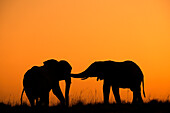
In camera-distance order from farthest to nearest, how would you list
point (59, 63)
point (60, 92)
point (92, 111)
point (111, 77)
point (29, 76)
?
point (111, 77)
point (59, 63)
point (60, 92)
point (29, 76)
point (92, 111)

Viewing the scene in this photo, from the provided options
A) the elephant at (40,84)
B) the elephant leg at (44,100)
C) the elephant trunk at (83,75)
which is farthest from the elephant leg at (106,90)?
the elephant leg at (44,100)

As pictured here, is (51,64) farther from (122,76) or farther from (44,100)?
(122,76)

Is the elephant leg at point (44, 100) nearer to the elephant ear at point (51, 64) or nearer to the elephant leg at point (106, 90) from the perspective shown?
the elephant ear at point (51, 64)

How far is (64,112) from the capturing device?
14.7 m

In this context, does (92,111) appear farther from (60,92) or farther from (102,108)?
(60,92)

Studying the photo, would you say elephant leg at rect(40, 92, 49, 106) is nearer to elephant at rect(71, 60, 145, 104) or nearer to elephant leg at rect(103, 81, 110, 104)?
elephant leg at rect(103, 81, 110, 104)

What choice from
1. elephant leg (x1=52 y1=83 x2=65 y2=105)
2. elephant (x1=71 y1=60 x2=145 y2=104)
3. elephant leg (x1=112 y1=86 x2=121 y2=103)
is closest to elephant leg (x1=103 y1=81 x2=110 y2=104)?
elephant (x1=71 y1=60 x2=145 y2=104)

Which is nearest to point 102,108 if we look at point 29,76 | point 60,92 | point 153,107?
point 153,107

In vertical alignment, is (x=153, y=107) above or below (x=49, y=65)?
below

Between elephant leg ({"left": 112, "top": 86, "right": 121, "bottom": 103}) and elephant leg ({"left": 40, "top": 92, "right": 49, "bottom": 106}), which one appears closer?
elephant leg ({"left": 40, "top": 92, "right": 49, "bottom": 106})

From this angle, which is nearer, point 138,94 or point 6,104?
point 6,104

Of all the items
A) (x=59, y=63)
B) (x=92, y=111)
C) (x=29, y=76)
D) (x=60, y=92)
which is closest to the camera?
(x=92, y=111)

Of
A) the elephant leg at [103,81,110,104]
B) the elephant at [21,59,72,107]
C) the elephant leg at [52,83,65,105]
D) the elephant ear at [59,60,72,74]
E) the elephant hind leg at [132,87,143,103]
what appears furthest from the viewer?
the elephant hind leg at [132,87,143,103]

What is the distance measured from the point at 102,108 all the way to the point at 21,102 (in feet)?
15.5
